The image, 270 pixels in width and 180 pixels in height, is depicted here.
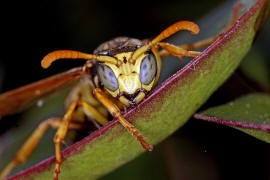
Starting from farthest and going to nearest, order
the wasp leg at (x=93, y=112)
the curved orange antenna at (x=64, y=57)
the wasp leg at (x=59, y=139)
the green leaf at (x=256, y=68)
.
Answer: the wasp leg at (x=93, y=112) → the green leaf at (x=256, y=68) → the curved orange antenna at (x=64, y=57) → the wasp leg at (x=59, y=139)

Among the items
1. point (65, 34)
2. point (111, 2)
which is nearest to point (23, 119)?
point (65, 34)

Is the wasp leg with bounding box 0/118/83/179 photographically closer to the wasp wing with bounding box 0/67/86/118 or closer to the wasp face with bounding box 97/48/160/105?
the wasp wing with bounding box 0/67/86/118

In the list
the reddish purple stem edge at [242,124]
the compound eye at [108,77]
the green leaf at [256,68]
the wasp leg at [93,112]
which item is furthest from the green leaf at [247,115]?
the wasp leg at [93,112]

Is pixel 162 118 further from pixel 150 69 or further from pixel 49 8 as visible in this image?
pixel 49 8

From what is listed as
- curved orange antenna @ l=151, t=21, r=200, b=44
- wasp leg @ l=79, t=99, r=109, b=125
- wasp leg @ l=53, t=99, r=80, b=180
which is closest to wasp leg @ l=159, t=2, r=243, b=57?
curved orange antenna @ l=151, t=21, r=200, b=44

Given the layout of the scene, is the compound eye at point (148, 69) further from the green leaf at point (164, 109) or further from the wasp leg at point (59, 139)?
the wasp leg at point (59, 139)

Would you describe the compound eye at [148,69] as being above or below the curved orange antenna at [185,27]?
below

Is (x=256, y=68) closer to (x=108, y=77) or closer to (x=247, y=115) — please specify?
(x=247, y=115)

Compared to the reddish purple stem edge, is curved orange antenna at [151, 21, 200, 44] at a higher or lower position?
higher
